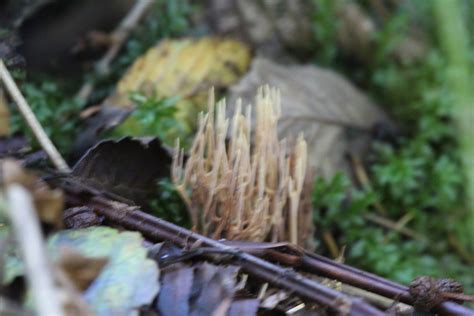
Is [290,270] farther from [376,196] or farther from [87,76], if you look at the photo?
[87,76]

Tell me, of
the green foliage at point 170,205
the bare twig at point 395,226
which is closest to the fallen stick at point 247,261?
the green foliage at point 170,205

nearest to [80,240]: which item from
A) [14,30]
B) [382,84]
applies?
[14,30]

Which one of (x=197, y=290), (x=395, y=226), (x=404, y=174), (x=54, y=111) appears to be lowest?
(x=395, y=226)

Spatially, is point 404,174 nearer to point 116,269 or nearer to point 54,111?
point 54,111

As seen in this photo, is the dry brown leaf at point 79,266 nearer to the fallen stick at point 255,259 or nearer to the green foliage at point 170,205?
the fallen stick at point 255,259

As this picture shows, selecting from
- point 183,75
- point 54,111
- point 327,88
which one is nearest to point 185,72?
point 183,75

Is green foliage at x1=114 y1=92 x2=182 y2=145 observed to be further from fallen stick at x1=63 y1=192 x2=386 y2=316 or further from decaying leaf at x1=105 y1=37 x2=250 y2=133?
fallen stick at x1=63 y1=192 x2=386 y2=316

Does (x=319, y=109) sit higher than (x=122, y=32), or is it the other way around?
(x=122, y=32)
